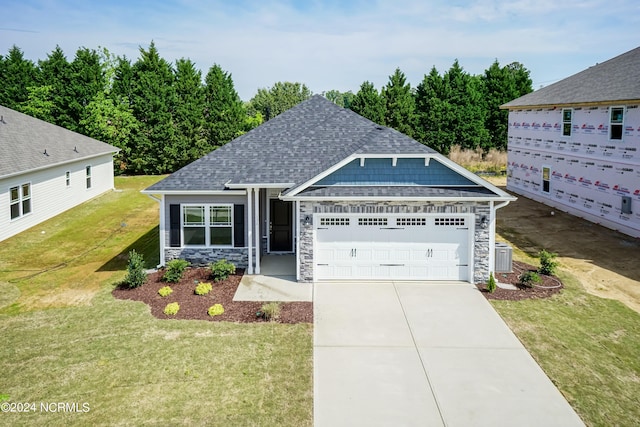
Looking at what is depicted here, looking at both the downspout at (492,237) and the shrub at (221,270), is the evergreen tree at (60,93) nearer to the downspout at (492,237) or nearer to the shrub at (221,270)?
the shrub at (221,270)

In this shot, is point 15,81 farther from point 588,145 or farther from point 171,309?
point 588,145

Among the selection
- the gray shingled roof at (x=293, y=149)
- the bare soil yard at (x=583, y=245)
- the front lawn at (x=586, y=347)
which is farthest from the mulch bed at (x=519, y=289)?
the gray shingled roof at (x=293, y=149)

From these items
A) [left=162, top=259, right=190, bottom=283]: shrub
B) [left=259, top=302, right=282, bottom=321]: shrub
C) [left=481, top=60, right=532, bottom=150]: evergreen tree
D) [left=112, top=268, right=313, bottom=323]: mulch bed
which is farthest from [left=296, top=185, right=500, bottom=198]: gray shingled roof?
[left=481, top=60, right=532, bottom=150]: evergreen tree

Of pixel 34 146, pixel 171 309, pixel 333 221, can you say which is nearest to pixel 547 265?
pixel 333 221

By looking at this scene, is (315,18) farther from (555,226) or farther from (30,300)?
(30,300)

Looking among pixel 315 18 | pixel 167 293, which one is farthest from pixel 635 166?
pixel 167 293
